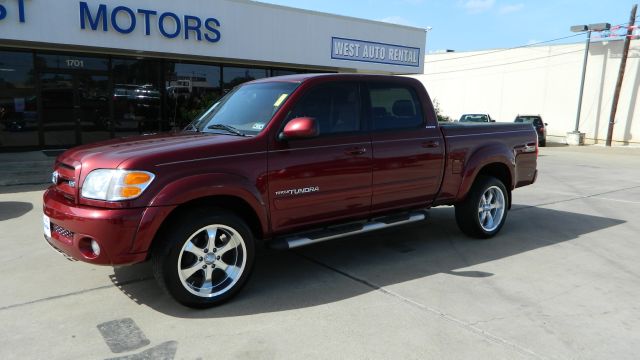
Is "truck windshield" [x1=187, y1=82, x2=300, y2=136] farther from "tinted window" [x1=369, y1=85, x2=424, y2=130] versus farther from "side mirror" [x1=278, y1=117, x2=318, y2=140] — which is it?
"tinted window" [x1=369, y1=85, x2=424, y2=130]

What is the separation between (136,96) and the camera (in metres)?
15.0

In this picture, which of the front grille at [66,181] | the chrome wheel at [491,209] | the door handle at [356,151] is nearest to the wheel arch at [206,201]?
the front grille at [66,181]

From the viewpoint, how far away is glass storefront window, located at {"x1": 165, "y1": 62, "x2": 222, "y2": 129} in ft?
51.1

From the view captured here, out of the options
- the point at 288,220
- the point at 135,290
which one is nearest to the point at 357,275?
the point at 288,220

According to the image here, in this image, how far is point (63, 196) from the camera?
392 cm

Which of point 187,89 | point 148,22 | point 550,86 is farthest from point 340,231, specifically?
point 550,86

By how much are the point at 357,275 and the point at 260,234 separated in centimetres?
111

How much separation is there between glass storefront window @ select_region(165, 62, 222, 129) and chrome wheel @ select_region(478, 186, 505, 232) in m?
11.2

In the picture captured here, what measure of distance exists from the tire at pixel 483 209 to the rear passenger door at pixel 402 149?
26.7 inches

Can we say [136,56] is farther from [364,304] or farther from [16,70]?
[364,304]

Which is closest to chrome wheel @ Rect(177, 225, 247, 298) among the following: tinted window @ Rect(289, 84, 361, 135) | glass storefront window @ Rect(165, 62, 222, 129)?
tinted window @ Rect(289, 84, 361, 135)

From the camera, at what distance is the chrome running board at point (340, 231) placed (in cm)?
424

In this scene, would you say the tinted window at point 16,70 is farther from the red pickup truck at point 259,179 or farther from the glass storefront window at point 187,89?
the red pickup truck at point 259,179

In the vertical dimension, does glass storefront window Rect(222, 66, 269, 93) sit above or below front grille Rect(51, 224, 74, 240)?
above
